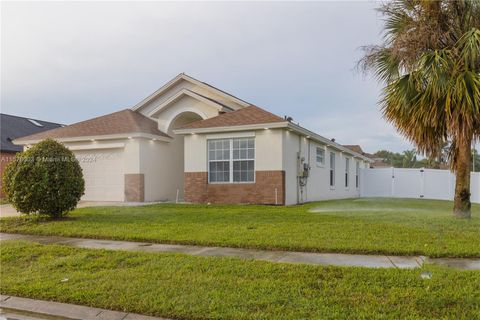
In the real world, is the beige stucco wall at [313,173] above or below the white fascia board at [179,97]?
below

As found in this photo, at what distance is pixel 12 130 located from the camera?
27.3 m

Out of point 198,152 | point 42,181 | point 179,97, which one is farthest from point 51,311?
point 179,97

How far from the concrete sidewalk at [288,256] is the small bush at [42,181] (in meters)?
2.80

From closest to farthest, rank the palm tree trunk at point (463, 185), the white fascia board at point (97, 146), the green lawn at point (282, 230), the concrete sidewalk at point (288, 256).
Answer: the concrete sidewalk at point (288, 256) → the green lawn at point (282, 230) → the palm tree trunk at point (463, 185) → the white fascia board at point (97, 146)

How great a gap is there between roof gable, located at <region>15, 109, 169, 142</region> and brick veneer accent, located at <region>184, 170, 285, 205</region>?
3.27 metres

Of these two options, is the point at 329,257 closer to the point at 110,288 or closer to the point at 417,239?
the point at 417,239

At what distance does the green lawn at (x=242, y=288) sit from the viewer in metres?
3.87

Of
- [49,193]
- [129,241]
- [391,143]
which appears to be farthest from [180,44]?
[391,143]

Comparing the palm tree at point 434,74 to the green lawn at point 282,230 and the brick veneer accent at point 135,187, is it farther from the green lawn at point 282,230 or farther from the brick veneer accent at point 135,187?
the brick veneer accent at point 135,187

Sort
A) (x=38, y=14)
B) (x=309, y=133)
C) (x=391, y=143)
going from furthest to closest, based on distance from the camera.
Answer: (x=391, y=143) < (x=309, y=133) < (x=38, y=14)

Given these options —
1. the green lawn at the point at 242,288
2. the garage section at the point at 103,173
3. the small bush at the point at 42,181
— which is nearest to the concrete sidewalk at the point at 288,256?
the green lawn at the point at 242,288

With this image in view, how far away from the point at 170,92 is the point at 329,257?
15.3 m

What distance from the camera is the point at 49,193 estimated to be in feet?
34.8

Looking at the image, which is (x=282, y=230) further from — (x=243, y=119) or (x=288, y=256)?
(x=243, y=119)
